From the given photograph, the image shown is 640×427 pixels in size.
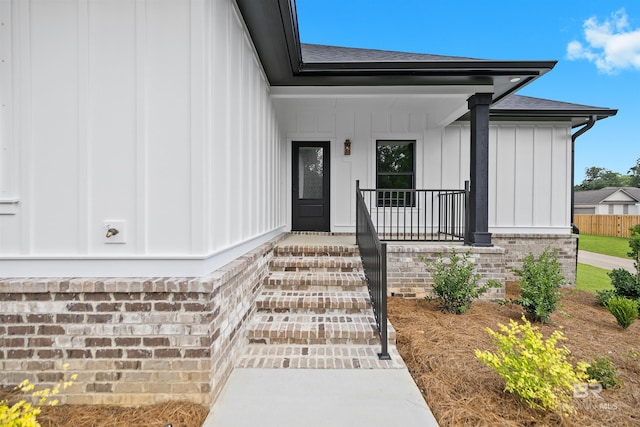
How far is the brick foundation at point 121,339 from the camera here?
7.14ft

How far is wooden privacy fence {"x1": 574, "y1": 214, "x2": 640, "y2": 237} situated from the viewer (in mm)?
19078

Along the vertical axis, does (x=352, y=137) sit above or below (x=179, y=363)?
above

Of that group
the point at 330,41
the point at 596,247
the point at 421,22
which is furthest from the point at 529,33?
the point at 596,247

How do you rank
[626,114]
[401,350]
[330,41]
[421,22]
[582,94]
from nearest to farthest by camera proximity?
[401,350], [421,22], [330,41], [582,94], [626,114]

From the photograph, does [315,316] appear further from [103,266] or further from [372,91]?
[372,91]

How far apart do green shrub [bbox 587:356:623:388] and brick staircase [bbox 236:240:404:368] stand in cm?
160

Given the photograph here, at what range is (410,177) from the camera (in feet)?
21.4

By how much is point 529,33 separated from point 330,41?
1863 cm

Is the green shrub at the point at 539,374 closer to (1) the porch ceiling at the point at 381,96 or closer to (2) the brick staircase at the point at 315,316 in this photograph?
(2) the brick staircase at the point at 315,316

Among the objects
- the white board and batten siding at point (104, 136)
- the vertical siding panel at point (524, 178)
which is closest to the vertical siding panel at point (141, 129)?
the white board and batten siding at point (104, 136)

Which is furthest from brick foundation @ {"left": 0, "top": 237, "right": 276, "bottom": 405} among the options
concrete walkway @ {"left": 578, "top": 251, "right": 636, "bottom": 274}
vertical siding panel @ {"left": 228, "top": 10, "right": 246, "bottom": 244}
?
concrete walkway @ {"left": 578, "top": 251, "right": 636, "bottom": 274}

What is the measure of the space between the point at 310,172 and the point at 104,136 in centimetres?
448

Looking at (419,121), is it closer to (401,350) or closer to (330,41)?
(401,350)
